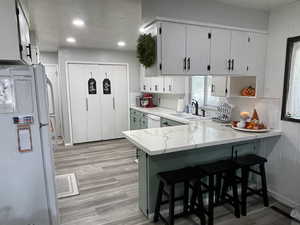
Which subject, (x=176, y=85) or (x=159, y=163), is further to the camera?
(x=176, y=85)

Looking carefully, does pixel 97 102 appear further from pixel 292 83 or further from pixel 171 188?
pixel 292 83

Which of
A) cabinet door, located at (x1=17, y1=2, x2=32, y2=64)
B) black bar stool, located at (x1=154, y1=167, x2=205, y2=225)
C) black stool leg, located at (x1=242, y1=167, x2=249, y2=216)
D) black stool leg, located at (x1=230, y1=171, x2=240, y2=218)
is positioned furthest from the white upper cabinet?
black stool leg, located at (x1=242, y1=167, x2=249, y2=216)

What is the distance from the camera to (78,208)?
99.3 inches

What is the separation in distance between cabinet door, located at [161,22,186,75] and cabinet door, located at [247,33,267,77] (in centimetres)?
104

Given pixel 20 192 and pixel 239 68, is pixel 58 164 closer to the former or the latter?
pixel 20 192

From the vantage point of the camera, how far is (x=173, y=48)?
6.89 feet

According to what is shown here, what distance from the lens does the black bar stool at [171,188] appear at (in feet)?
6.38

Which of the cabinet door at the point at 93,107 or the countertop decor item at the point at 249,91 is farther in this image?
the cabinet door at the point at 93,107

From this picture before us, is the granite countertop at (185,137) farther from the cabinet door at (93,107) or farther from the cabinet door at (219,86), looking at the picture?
the cabinet door at (93,107)

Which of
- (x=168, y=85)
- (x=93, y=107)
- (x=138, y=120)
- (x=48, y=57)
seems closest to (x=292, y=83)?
(x=168, y=85)

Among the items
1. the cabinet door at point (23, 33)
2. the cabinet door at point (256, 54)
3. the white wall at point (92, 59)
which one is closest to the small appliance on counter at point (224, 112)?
Answer: the cabinet door at point (256, 54)

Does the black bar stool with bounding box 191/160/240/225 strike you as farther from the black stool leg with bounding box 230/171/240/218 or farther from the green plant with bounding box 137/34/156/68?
the green plant with bounding box 137/34/156/68

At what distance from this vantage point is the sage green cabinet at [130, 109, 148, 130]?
4590 millimetres

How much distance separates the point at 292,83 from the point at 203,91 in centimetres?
173
